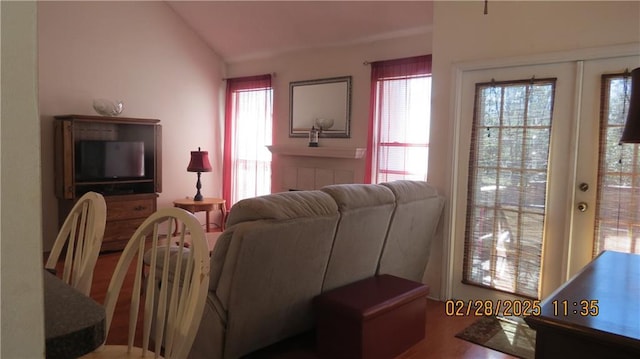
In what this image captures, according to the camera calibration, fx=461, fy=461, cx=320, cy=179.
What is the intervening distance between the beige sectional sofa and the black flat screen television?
3.30 meters

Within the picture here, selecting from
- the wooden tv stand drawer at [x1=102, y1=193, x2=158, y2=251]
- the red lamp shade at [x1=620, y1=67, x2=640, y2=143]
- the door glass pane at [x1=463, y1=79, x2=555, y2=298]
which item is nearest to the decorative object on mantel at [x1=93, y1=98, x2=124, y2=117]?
the wooden tv stand drawer at [x1=102, y1=193, x2=158, y2=251]

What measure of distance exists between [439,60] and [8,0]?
11.6 feet

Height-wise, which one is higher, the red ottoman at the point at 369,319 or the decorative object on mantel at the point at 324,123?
the decorative object on mantel at the point at 324,123

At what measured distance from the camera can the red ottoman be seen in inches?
98.3

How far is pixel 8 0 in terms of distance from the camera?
47cm

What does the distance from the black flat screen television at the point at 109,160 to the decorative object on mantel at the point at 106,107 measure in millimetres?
324

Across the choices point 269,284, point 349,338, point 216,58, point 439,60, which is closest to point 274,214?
point 269,284

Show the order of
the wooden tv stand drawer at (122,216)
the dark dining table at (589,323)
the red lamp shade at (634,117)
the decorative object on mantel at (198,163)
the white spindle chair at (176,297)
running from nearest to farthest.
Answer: the dark dining table at (589,323), the white spindle chair at (176,297), the red lamp shade at (634,117), the wooden tv stand drawer at (122,216), the decorative object on mantel at (198,163)

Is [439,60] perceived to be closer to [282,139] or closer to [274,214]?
[274,214]

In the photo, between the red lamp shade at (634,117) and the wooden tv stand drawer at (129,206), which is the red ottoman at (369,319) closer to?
the red lamp shade at (634,117)

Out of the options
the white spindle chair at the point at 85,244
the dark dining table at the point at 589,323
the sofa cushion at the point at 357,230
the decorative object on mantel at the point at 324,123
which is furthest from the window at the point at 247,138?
the dark dining table at the point at 589,323

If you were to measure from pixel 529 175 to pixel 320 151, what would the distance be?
8.16 feet

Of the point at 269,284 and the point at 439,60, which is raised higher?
the point at 439,60

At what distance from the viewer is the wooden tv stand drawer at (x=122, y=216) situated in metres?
4.98
